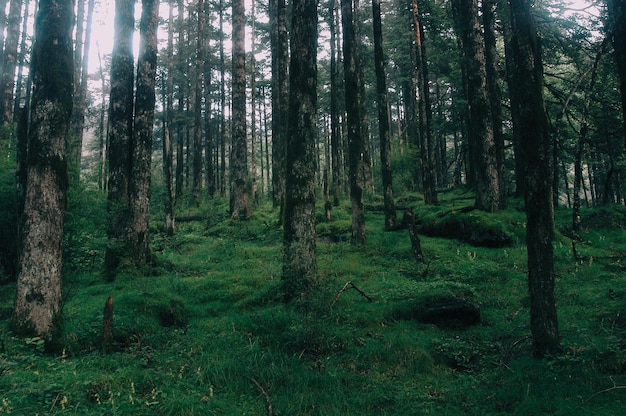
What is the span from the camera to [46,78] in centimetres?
588

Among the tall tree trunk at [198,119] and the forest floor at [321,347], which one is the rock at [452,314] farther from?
the tall tree trunk at [198,119]

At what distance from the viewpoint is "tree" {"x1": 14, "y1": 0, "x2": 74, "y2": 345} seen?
216 inches

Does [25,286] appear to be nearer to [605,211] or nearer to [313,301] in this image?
[313,301]

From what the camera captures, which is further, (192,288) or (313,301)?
(192,288)

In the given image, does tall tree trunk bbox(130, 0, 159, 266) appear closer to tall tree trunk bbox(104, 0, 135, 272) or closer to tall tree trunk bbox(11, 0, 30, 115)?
tall tree trunk bbox(104, 0, 135, 272)

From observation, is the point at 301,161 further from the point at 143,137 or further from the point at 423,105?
the point at 423,105

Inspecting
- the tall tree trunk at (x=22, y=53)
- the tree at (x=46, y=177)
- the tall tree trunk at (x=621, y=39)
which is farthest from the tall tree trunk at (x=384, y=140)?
the tall tree trunk at (x=22, y=53)

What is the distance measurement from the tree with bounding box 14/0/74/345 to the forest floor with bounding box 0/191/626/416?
453 mm

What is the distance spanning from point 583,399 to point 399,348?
2.30 metres

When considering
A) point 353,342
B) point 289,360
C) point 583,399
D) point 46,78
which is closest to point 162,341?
point 289,360

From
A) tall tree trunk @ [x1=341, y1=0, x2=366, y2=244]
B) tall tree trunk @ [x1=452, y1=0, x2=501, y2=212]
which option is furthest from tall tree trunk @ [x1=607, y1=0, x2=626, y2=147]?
tall tree trunk @ [x1=452, y1=0, x2=501, y2=212]

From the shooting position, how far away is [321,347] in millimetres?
5988

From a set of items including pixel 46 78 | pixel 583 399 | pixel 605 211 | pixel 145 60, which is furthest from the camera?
pixel 605 211

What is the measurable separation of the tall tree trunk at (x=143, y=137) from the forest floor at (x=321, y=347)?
90 centimetres
